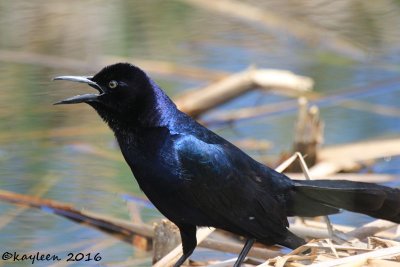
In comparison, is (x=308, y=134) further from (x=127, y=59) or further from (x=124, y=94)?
(x=127, y=59)

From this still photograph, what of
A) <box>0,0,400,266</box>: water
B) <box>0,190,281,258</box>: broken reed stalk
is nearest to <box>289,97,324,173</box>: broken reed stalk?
<box>0,0,400,266</box>: water

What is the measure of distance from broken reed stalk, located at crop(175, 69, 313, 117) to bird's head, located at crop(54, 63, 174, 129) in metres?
2.00

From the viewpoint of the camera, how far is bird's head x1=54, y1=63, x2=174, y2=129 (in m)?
3.99

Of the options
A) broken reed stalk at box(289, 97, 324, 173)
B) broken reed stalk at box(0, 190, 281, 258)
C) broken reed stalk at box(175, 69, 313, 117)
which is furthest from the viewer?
broken reed stalk at box(175, 69, 313, 117)

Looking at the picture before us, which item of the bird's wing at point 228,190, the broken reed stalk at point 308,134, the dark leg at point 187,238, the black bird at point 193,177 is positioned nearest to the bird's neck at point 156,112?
the black bird at point 193,177

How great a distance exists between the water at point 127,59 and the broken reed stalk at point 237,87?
Result: 20 cm

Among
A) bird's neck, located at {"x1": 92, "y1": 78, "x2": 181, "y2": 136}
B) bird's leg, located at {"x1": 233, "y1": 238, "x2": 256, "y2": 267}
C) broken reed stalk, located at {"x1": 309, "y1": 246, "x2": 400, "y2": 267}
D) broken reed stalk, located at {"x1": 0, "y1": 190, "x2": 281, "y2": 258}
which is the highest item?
bird's neck, located at {"x1": 92, "y1": 78, "x2": 181, "y2": 136}

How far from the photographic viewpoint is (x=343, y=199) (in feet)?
13.4

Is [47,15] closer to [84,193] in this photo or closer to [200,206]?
[84,193]

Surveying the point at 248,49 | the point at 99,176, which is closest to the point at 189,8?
the point at 248,49

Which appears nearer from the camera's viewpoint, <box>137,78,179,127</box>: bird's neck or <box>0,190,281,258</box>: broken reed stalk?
<box>137,78,179,127</box>: bird's neck

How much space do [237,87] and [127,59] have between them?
100cm

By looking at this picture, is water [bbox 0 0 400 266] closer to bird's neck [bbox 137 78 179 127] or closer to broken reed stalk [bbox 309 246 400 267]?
bird's neck [bbox 137 78 179 127]

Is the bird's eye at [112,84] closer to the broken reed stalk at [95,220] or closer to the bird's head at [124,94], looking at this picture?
the bird's head at [124,94]
